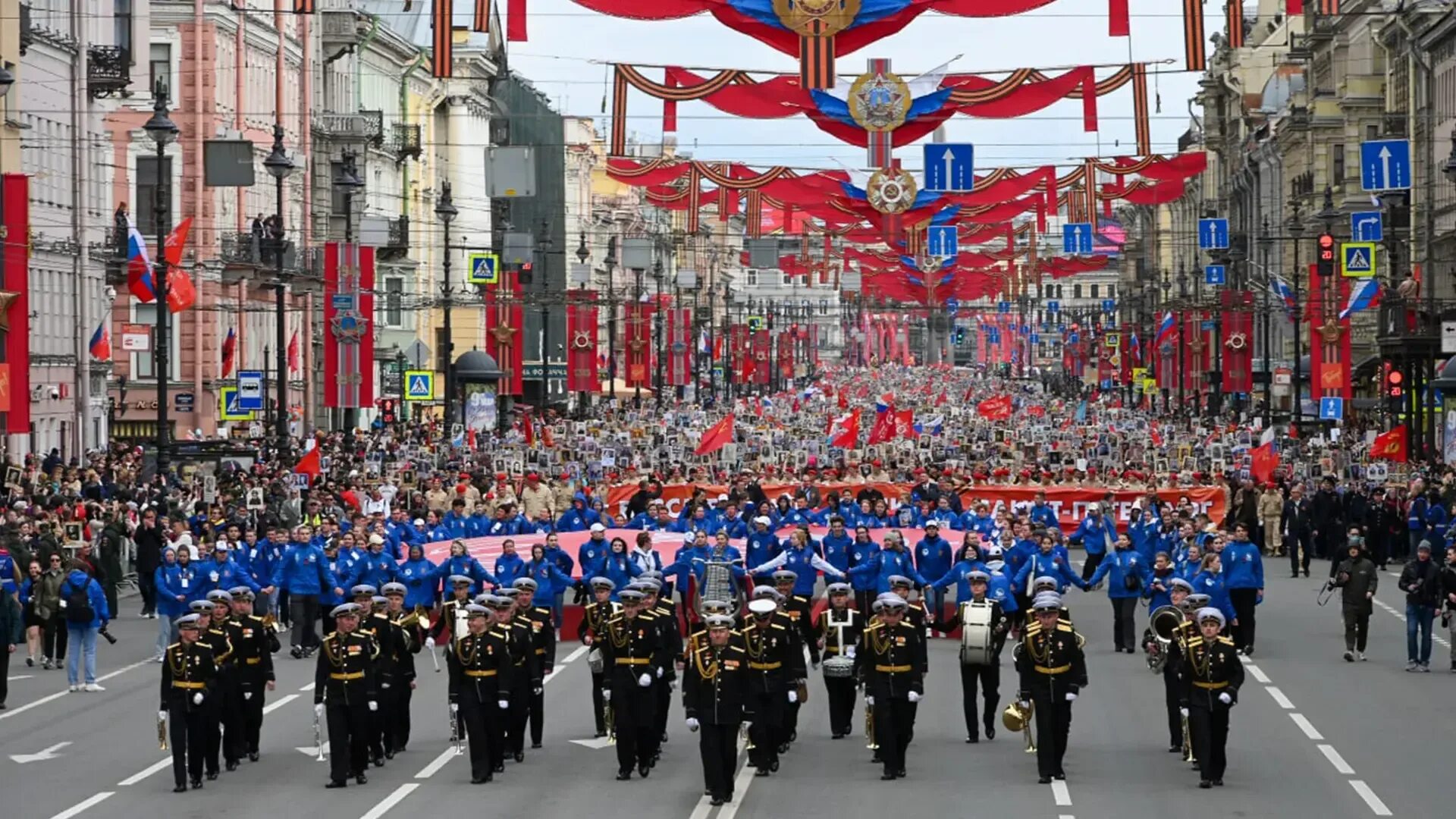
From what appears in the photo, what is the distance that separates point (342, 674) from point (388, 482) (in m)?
24.8

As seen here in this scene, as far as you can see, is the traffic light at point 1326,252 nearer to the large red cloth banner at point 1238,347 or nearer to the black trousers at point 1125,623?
the large red cloth banner at point 1238,347

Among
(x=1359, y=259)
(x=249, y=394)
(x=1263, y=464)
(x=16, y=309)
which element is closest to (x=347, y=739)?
(x=16, y=309)

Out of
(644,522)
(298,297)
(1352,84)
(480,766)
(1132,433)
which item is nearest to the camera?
(480,766)

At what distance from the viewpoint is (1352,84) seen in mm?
85688

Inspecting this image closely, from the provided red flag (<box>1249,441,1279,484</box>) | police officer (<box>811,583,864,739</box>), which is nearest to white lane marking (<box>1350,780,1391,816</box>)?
police officer (<box>811,583,864,739</box>)

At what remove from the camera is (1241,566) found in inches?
1075

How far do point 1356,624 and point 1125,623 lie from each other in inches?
91.7

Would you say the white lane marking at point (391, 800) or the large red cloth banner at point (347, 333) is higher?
the large red cloth banner at point (347, 333)

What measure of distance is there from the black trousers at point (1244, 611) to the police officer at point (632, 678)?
29.4 feet

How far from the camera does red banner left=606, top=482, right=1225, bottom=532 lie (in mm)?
43500

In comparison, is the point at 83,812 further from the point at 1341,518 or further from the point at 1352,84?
the point at 1352,84

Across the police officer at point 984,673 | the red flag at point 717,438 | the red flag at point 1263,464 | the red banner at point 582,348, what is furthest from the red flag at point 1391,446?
the red banner at point 582,348

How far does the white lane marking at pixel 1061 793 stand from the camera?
59.5 ft

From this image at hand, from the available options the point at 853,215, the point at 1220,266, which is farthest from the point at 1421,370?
the point at 1220,266
